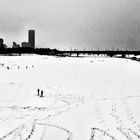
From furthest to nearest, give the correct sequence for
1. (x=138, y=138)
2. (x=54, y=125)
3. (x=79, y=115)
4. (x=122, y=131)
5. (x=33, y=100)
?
(x=33, y=100) < (x=79, y=115) < (x=54, y=125) < (x=122, y=131) < (x=138, y=138)

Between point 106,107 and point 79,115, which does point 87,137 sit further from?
point 106,107

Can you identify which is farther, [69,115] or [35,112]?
[35,112]

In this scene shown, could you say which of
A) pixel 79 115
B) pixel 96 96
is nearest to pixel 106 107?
pixel 79 115

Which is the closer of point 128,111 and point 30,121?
point 30,121

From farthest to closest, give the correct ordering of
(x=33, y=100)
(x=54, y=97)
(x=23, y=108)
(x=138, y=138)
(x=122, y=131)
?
(x=54, y=97) < (x=33, y=100) < (x=23, y=108) < (x=122, y=131) < (x=138, y=138)

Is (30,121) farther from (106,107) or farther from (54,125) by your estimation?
(106,107)

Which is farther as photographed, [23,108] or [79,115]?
[23,108]

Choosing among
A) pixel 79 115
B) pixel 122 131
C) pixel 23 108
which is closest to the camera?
pixel 122 131

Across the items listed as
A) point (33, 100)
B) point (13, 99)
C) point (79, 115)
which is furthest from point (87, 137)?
point (13, 99)

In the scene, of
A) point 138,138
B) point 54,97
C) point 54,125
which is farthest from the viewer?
point 54,97
